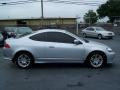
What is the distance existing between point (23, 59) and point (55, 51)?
125cm

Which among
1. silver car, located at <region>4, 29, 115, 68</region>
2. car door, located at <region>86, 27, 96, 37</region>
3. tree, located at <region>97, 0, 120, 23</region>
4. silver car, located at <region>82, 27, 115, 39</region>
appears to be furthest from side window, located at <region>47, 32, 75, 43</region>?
tree, located at <region>97, 0, 120, 23</region>

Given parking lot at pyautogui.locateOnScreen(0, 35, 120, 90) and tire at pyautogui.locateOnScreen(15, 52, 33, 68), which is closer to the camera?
parking lot at pyautogui.locateOnScreen(0, 35, 120, 90)

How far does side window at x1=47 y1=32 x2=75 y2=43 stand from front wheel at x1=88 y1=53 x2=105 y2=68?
3.19ft

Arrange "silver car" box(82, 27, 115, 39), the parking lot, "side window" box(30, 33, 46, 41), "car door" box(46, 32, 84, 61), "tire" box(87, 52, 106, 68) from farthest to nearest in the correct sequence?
"silver car" box(82, 27, 115, 39), "side window" box(30, 33, 46, 41), "tire" box(87, 52, 106, 68), "car door" box(46, 32, 84, 61), the parking lot

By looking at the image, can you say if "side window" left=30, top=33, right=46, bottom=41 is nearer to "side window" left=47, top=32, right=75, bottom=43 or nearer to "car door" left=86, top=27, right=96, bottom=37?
"side window" left=47, top=32, right=75, bottom=43

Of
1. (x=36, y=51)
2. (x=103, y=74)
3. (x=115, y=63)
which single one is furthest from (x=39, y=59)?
(x=115, y=63)

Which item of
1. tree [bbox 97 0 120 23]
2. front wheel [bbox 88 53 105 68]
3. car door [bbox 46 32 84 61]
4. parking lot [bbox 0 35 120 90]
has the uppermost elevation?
tree [bbox 97 0 120 23]

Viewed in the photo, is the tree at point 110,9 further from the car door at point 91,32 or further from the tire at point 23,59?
the tire at point 23,59

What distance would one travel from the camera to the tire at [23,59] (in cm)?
1075

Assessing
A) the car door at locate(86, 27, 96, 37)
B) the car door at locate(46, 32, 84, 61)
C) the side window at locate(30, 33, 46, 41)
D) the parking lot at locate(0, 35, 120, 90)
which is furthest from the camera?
the car door at locate(86, 27, 96, 37)

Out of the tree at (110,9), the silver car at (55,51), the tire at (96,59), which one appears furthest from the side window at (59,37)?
the tree at (110,9)

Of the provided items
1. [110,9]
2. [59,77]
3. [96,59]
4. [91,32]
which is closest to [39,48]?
[59,77]

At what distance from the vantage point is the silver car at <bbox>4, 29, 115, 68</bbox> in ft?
35.1

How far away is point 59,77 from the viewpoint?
30.0 feet
